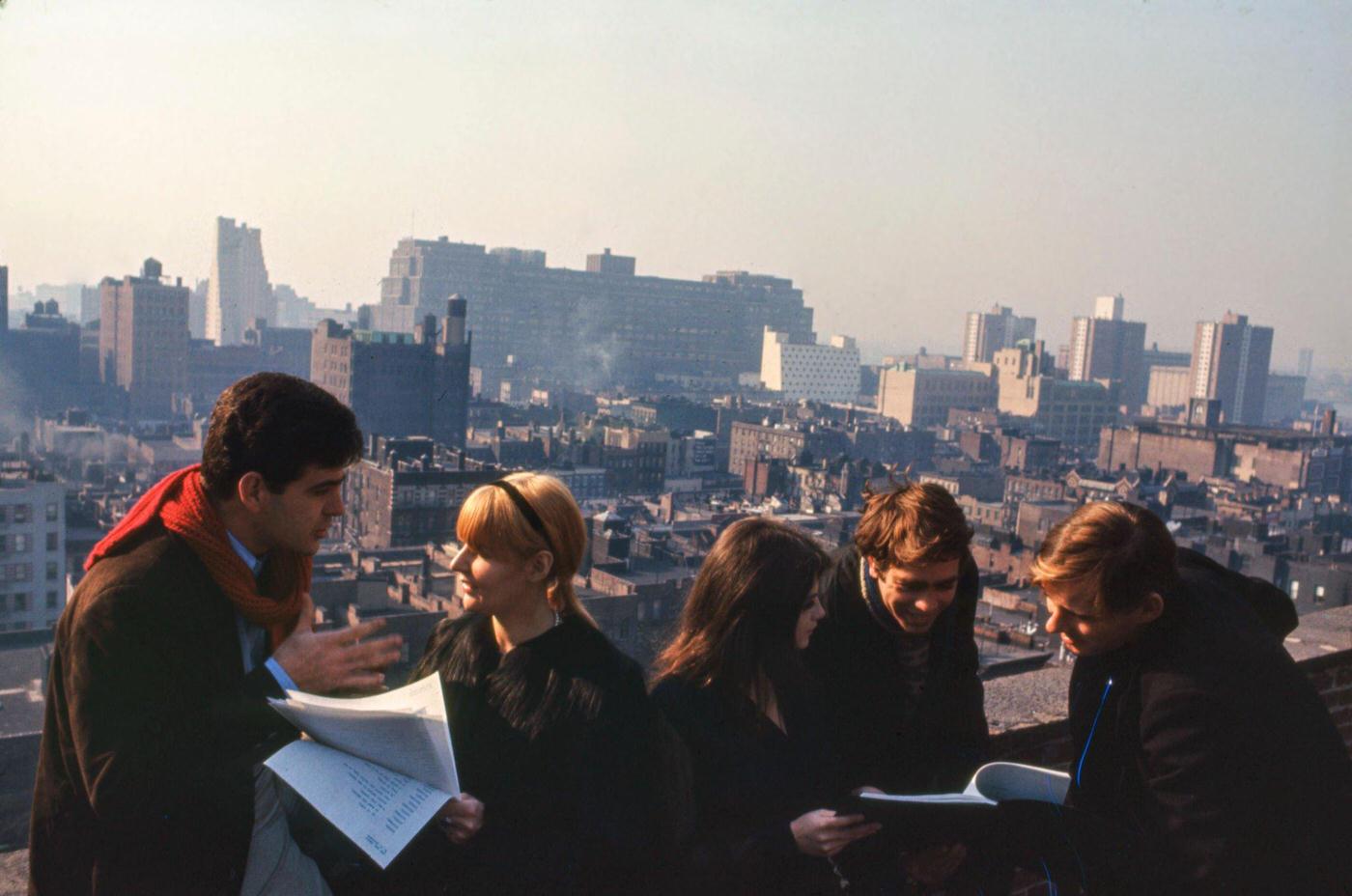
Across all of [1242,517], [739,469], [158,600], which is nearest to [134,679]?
[158,600]

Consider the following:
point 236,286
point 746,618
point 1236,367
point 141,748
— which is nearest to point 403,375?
point 236,286

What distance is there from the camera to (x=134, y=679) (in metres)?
0.90

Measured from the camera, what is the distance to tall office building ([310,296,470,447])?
30.5m

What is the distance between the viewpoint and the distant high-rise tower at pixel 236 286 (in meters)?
53.1

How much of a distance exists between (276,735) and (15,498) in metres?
14.5

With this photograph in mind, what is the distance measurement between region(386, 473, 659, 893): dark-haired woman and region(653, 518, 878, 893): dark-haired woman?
0.13 metres

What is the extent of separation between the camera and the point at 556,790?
109 cm

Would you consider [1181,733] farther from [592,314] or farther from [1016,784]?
[592,314]

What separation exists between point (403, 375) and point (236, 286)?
26.6 m

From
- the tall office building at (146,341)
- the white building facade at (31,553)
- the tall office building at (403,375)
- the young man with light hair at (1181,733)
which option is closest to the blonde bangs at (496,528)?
the young man with light hair at (1181,733)

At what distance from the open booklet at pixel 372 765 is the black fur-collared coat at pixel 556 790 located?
107 millimetres

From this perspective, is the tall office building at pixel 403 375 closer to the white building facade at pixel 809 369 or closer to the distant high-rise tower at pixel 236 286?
the distant high-rise tower at pixel 236 286

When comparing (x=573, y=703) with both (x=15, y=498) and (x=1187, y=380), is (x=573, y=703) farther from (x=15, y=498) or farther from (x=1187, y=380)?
(x=1187, y=380)

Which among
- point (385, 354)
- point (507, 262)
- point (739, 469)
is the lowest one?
point (739, 469)
